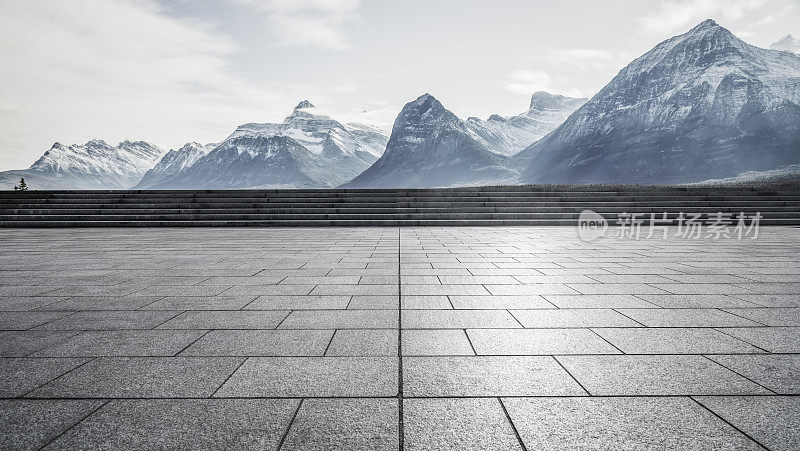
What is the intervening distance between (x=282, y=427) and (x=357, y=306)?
274 cm

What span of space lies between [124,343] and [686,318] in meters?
5.74

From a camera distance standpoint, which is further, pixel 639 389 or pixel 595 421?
pixel 639 389

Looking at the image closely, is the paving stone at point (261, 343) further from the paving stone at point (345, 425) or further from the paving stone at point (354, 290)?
the paving stone at point (354, 290)

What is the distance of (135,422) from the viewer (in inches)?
102

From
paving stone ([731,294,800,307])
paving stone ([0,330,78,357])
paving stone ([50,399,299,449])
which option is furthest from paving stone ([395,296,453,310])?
paving stone ([731,294,800,307])

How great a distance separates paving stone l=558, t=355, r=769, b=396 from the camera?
2.97 m

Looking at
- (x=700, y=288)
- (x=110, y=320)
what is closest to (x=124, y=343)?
(x=110, y=320)

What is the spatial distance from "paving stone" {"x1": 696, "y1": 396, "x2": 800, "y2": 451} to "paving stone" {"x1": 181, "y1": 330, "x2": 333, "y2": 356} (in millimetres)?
2912

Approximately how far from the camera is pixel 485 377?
10.5 feet

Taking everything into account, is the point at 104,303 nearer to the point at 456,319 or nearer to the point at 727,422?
the point at 456,319

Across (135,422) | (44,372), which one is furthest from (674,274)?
(44,372)

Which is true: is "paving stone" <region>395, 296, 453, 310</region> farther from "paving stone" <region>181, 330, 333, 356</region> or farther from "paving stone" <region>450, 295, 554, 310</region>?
"paving stone" <region>181, 330, 333, 356</region>

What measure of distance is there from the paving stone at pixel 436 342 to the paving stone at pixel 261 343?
0.77 meters

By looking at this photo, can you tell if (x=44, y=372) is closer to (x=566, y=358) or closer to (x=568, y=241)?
(x=566, y=358)
